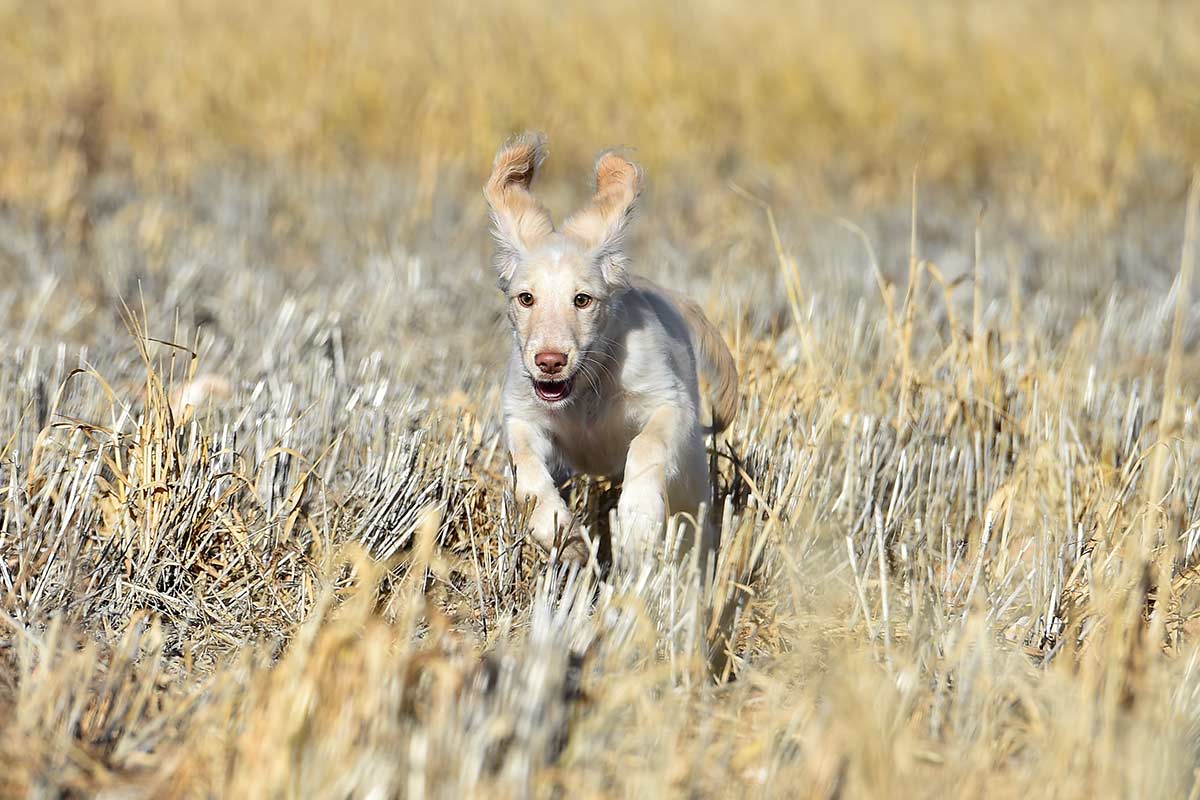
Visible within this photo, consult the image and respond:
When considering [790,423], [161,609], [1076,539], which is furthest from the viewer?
[790,423]

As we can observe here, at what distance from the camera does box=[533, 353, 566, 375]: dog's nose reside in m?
3.07

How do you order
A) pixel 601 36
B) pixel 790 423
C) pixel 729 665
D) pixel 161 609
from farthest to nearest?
1. pixel 601 36
2. pixel 790 423
3. pixel 161 609
4. pixel 729 665

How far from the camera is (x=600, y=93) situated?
9.58 m

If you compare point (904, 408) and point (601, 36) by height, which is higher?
point (601, 36)

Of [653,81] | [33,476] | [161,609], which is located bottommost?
[161,609]

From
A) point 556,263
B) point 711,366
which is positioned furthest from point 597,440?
point 711,366

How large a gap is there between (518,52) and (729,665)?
772cm

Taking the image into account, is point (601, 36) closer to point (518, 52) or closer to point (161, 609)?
point (518, 52)

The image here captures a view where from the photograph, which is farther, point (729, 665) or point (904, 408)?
point (904, 408)

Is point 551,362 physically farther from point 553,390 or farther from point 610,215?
point 610,215

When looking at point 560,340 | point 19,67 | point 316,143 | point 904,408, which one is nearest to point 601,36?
point 316,143

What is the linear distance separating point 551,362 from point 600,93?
22.4 ft

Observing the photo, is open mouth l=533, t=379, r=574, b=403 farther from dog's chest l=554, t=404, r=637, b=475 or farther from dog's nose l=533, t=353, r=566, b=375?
dog's chest l=554, t=404, r=637, b=475

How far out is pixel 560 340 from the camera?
10.2 ft
